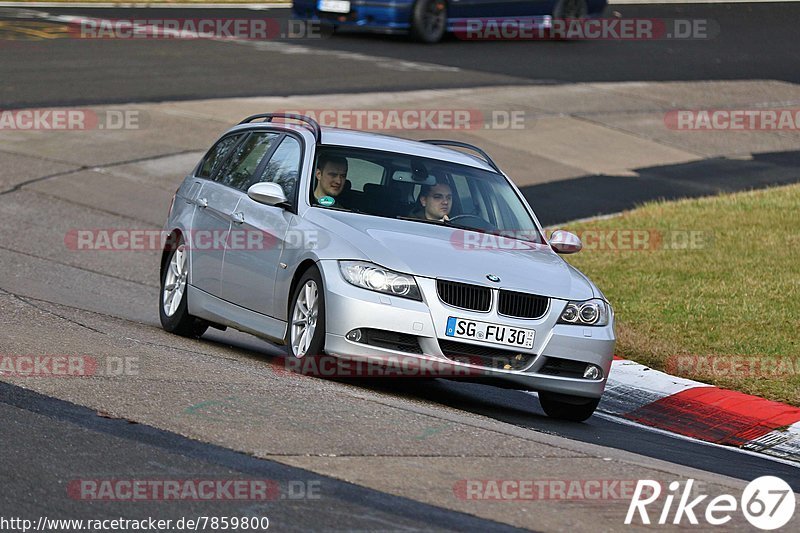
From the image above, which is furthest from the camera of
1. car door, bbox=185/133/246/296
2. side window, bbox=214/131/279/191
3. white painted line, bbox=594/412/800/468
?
side window, bbox=214/131/279/191

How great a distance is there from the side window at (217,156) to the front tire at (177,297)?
0.58 m

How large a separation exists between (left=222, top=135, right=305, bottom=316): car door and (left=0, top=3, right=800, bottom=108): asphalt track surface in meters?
11.5

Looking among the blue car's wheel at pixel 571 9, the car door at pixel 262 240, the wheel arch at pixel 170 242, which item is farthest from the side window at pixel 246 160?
the blue car's wheel at pixel 571 9

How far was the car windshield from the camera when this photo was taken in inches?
374

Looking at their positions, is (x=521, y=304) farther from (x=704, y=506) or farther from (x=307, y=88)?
(x=307, y=88)

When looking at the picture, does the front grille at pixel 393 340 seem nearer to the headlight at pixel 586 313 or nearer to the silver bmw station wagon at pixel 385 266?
the silver bmw station wagon at pixel 385 266

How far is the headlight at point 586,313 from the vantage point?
28.7 feet

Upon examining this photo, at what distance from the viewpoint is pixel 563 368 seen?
879 centimetres

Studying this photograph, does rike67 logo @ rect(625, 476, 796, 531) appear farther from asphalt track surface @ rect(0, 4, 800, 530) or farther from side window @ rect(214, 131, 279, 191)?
side window @ rect(214, 131, 279, 191)

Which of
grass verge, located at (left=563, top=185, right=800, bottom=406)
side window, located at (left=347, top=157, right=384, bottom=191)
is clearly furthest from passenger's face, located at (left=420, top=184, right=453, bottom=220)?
grass verge, located at (left=563, top=185, right=800, bottom=406)

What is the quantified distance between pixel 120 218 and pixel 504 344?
864cm

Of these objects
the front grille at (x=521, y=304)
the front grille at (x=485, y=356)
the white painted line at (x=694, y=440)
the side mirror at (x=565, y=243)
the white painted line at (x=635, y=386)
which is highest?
the side mirror at (x=565, y=243)

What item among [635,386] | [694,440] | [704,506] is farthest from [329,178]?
[704,506]

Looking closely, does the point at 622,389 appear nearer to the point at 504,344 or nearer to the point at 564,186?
the point at 504,344
